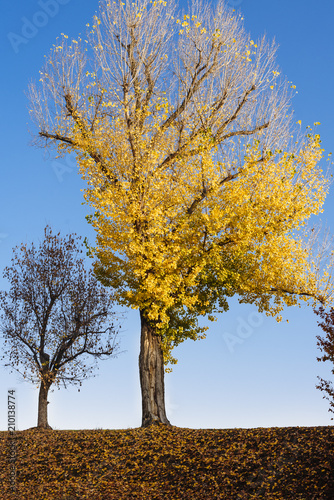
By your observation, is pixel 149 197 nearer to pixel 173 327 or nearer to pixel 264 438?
pixel 173 327

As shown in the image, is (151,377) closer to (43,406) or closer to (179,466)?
(179,466)

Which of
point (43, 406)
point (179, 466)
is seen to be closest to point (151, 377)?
point (179, 466)

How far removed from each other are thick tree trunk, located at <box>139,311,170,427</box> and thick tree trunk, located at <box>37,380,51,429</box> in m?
5.16

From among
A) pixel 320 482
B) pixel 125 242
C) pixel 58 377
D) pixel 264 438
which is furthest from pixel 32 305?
pixel 320 482

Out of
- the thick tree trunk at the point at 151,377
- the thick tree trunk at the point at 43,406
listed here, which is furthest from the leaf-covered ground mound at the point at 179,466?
the thick tree trunk at the point at 43,406

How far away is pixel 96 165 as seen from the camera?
15938mm

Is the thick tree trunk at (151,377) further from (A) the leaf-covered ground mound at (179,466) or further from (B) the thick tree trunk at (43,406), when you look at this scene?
(B) the thick tree trunk at (43,406)

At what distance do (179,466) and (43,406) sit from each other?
352 inches

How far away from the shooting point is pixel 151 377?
50.9ft

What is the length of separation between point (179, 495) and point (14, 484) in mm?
4854

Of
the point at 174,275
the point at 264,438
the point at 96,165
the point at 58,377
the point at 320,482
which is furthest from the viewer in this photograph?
the point at 58,377

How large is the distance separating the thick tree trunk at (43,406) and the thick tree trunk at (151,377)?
5.16 m

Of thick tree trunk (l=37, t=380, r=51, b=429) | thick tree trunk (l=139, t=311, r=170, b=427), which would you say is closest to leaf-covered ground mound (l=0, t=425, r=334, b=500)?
thick tree trunk (l=139, t=311, r=170, b=427)

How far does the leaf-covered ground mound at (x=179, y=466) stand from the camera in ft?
34.4
